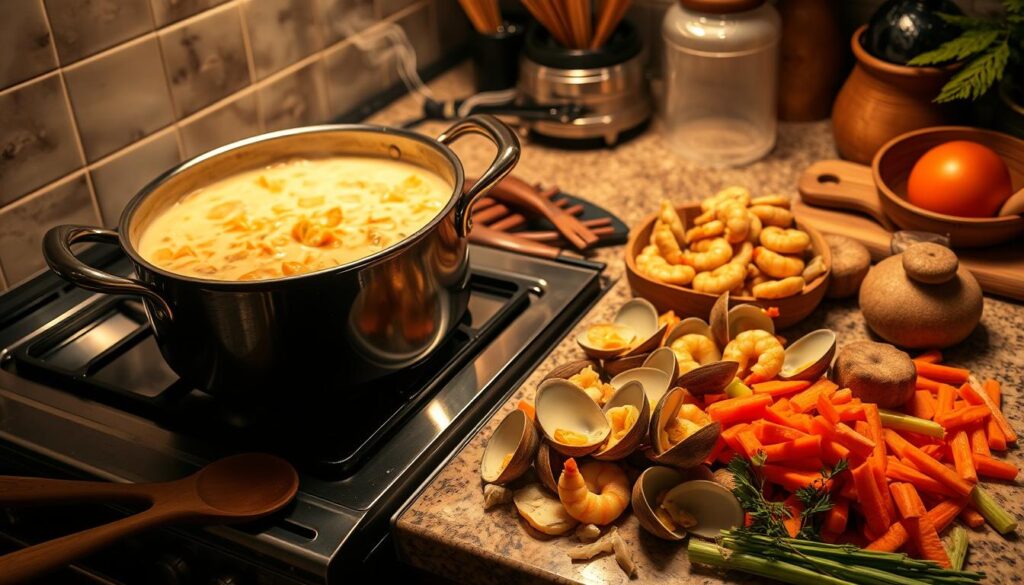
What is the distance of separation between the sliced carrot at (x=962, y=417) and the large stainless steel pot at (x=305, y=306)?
517 mm

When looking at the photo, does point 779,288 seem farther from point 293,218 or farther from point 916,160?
point 293,218

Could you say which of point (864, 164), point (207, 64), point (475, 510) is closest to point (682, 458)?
point (475, 510)

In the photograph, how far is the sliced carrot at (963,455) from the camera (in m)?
0.89

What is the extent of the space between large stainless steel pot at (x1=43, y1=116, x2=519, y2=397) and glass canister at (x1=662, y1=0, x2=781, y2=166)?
0.57 m

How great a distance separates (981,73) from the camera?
4.17ft

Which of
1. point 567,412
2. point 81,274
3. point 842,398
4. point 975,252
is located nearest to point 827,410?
point 842,398

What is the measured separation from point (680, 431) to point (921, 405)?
275 mm

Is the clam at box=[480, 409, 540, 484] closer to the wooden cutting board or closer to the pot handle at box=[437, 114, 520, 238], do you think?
the pot handle at box=[437, 114, 520, 238]

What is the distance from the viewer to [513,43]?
1.74 m

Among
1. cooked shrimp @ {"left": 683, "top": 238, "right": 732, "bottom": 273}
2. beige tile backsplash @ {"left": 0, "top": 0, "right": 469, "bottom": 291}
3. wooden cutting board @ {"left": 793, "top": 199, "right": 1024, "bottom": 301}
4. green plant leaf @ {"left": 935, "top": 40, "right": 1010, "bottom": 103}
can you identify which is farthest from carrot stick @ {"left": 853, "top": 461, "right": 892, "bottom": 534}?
beige tile backsplash @ {"left": 0, "top": 0, "right": 469, "bottom": 291}

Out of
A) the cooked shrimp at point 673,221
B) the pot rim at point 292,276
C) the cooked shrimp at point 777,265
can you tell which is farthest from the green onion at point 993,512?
the pot rim at point 292,276

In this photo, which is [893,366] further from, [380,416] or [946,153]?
[380,416]

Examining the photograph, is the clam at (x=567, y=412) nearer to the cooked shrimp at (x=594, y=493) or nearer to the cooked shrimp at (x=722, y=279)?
the cooked shrimp at (x=594, y=493)

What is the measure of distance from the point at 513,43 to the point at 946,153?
31.7 inches
